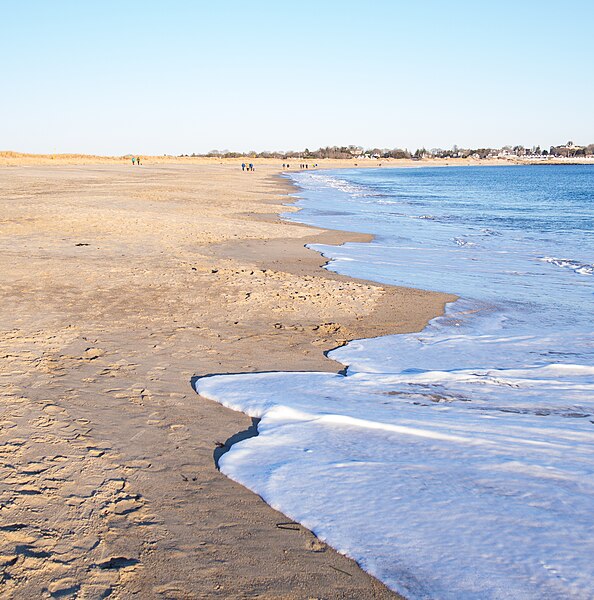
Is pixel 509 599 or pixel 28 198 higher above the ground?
pixel 28 198

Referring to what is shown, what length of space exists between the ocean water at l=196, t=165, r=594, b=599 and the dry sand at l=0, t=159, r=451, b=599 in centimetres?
25

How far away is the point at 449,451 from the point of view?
403 centimetres

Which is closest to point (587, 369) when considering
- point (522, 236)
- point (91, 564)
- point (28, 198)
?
point (91, 564)

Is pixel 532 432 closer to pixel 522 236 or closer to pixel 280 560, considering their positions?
pixel 280 560

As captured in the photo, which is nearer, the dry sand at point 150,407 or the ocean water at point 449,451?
the dry sand at point 150,407

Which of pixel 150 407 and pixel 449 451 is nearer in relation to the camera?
pixel 449 451

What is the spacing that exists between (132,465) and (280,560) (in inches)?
52.3

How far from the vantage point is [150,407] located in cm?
459

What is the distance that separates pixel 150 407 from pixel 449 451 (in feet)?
7.64

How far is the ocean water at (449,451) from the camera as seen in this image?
113 inches

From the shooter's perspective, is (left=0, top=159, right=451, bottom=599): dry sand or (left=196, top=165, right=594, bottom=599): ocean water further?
(left=196, top=165, right=594, bottom=599): ocean water

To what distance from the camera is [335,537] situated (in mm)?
3031

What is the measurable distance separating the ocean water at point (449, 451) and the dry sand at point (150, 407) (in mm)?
254

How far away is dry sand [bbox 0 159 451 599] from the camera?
2.72 meters
